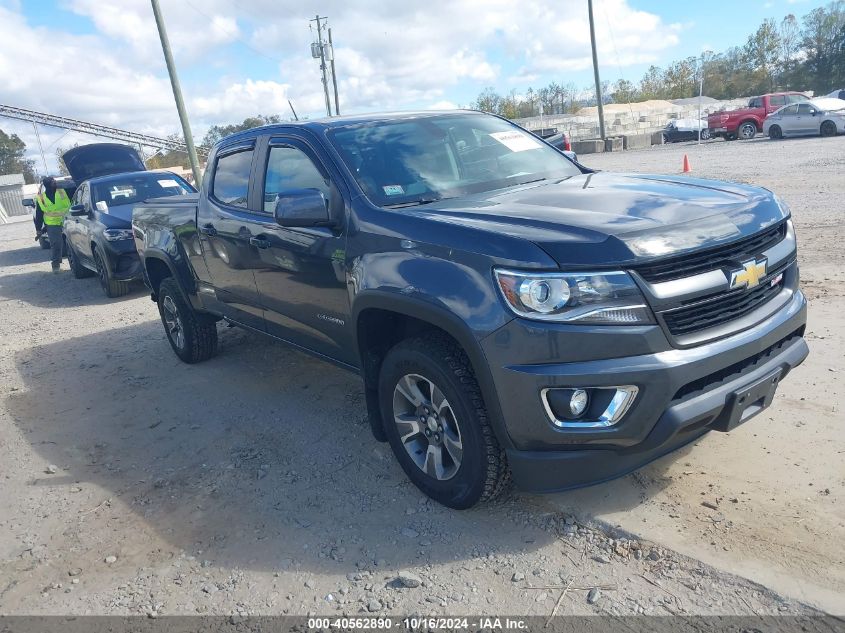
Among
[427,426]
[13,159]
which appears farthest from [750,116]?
[13,159]

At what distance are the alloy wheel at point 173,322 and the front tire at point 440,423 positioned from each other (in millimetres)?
3438

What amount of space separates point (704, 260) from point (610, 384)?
68 centimetres

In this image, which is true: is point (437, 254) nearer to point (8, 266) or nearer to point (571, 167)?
point (571, 167)

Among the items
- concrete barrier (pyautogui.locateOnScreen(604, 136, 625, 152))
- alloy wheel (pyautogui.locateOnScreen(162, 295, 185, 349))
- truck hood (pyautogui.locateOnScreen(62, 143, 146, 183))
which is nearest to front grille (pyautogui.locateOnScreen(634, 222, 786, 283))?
alloy wheel (pyautogui.locateOnScreen(162, 295, 185, 349))

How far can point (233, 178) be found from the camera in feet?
16.6

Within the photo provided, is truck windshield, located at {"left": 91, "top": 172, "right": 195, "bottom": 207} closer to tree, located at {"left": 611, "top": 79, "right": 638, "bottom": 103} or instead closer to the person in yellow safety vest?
the person in yellow safety vest

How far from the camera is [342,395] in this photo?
5.27 metres

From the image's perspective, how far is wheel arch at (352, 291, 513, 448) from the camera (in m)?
2.92

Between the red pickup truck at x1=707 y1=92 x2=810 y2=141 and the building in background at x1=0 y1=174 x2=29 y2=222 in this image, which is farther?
the building in background at x1=0 y1=174 x2=29 y2=222

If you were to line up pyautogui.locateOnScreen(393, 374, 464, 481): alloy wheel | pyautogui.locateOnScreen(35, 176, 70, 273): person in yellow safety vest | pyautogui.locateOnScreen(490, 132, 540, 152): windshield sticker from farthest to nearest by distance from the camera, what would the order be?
pyautogui.locateOnScreen(35, 176, 70, 273): person in yellow safety vest → pyautogui.locateOnScreen(490, 132, 540, 152): windshield sticker → pyautogui.locateOnScreen(393, 374, 464, 481): alloy wheel

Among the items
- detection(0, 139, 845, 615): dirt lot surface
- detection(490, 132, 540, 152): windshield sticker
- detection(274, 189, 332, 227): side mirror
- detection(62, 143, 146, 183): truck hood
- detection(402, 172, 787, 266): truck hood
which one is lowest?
detection(0, 139, 845, 615): dirt lot surface

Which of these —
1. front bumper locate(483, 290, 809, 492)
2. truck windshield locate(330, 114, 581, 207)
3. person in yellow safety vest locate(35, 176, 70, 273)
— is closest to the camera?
front bumper locate(483, 290, 809, 492)

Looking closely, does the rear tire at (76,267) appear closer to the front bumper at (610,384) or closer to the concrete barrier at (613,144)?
the front bumper at (610,384)

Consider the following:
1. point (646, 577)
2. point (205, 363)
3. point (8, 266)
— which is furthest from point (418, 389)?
point (8, 266)
